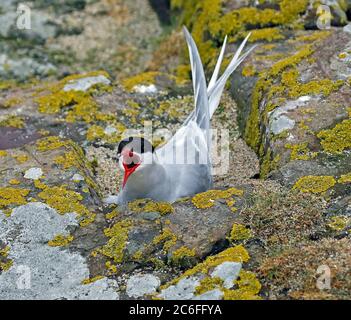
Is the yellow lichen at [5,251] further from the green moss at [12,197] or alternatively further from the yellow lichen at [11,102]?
the yellow lichen at [11,102]

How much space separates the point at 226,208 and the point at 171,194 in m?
0.67

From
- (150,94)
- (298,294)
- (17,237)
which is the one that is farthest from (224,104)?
(298,294)

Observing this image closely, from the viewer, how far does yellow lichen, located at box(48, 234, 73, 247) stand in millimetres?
3677

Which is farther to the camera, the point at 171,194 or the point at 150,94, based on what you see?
the point at 150,94

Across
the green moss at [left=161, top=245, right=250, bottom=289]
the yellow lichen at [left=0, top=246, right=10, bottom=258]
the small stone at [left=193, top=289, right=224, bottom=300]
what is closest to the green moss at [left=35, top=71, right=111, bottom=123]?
the yellow lichen at [left=0, top=246, right=10, bottom=258]

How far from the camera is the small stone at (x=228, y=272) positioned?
313 cm

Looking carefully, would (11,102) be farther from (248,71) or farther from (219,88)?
(248,71)

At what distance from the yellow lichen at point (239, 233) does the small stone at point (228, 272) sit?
0.26 metres

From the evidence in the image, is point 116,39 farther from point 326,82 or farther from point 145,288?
point 145,288

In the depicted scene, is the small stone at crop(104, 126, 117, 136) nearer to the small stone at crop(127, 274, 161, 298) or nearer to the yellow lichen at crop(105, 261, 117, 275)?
the yellow lichen at crop(105, 261, 117, 275)

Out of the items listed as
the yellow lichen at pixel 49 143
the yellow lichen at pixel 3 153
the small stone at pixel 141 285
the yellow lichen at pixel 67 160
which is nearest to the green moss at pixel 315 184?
the small stone at pixel 141 285

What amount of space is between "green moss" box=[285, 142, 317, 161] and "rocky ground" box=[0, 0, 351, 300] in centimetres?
1

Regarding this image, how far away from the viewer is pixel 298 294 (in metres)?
2.94

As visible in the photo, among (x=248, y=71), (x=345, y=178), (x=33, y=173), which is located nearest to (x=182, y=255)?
(x=345, y=178)
